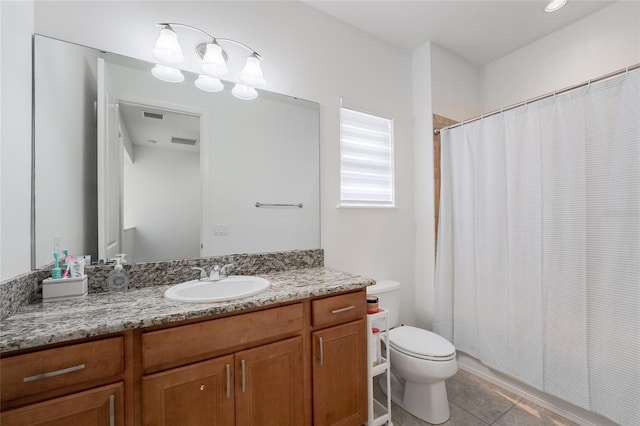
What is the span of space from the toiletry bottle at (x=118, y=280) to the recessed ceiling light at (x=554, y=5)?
125 inches

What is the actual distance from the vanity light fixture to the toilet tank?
1.56 m

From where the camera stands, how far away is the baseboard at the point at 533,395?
1.53 m

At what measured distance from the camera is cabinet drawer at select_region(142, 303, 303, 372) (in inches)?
37.2

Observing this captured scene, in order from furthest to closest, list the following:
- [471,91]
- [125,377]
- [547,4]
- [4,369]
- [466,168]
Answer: [471,91] < [466,168] < [547,4] < [125,377] < [4,369]

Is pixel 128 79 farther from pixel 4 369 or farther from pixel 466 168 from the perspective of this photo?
pixel 466 168

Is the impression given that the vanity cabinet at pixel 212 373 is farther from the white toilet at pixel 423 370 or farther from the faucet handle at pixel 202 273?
the faucet handle at pixel 202 273

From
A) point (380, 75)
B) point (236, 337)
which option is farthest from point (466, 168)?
point (236, 337)

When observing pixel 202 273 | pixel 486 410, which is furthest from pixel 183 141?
pixel 486 410

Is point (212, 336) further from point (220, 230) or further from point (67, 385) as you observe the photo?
point (220, 230)

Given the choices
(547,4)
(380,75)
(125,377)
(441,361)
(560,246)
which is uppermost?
(547,4)

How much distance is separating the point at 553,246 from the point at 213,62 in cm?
228

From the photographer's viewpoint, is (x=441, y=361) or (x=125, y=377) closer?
(x=125, y=377)

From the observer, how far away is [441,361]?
154cm

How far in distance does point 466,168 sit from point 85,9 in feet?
8.28
